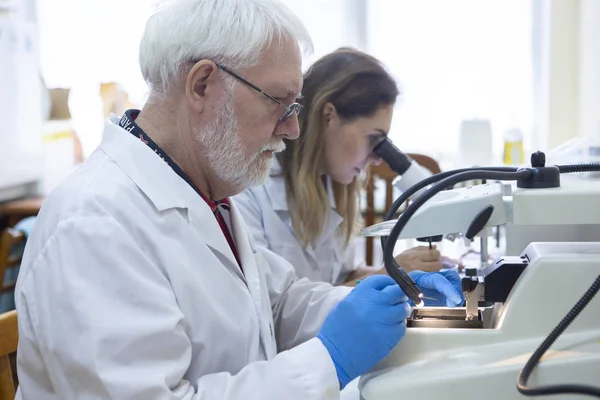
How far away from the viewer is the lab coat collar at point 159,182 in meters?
0.98

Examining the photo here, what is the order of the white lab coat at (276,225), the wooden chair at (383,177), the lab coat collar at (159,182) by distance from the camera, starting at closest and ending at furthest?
the lab coat collar at (159,182) → the white lab coat at (276,225) → the wooden chair at (383,177)

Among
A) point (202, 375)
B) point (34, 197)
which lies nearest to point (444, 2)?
point (34, 197)

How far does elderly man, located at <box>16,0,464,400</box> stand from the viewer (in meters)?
0.83

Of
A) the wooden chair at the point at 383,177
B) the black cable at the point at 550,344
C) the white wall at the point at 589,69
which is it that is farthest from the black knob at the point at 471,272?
the white wall at the point at 589,69

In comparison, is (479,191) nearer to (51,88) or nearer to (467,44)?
(467,44)

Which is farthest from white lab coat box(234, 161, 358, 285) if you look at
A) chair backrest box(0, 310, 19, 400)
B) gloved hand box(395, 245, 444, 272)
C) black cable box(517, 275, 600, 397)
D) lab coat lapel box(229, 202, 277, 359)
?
black cable box(517, 275, 600, 397)

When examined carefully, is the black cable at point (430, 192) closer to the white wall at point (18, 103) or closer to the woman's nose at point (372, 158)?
the woman's nose at point (372, 158)

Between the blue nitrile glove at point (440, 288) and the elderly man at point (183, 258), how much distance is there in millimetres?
13

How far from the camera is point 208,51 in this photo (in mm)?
983

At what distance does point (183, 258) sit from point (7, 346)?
383 millimetres

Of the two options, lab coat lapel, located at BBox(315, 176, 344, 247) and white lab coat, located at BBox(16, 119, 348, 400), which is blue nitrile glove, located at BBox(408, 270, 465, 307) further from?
lab coat lapel, located at BBox(315, 176, 344, 247)

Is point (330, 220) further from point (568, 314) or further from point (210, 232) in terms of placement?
point (568, 314)

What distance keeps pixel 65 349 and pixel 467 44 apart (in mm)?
2688

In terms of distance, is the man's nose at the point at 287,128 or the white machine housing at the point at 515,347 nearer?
the white machine housing at the point at 515,347
